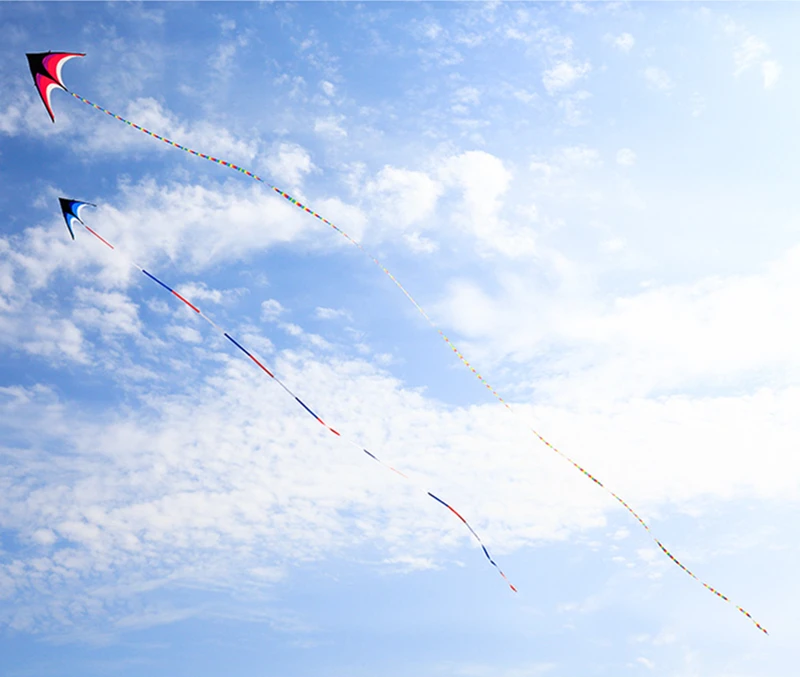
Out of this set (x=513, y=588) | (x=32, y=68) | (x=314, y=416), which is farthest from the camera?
(x=32, y=68)

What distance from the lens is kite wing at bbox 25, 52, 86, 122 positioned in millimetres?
22672

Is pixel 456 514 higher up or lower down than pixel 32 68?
lower down

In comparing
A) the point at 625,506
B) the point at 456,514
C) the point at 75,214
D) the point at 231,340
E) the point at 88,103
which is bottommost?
the point at 456,514

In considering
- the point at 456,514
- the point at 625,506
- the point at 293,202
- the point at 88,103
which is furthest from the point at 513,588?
the point at 88,103

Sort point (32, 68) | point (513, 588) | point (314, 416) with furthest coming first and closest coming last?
1. point (32, 68)
2. point (513, 588)
3. point (314, 416)

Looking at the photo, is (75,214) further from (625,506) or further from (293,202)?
(625,506)

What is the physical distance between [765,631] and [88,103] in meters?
29.1

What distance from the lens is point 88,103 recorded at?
21938 mm

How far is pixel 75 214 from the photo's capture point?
2373cm

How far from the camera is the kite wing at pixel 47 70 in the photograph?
74.4 ft

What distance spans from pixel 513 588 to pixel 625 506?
528 cm

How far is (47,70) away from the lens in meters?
23.0

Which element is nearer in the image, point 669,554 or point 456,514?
point 456,514

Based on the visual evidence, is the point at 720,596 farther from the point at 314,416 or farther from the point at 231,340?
the point at 231,340
